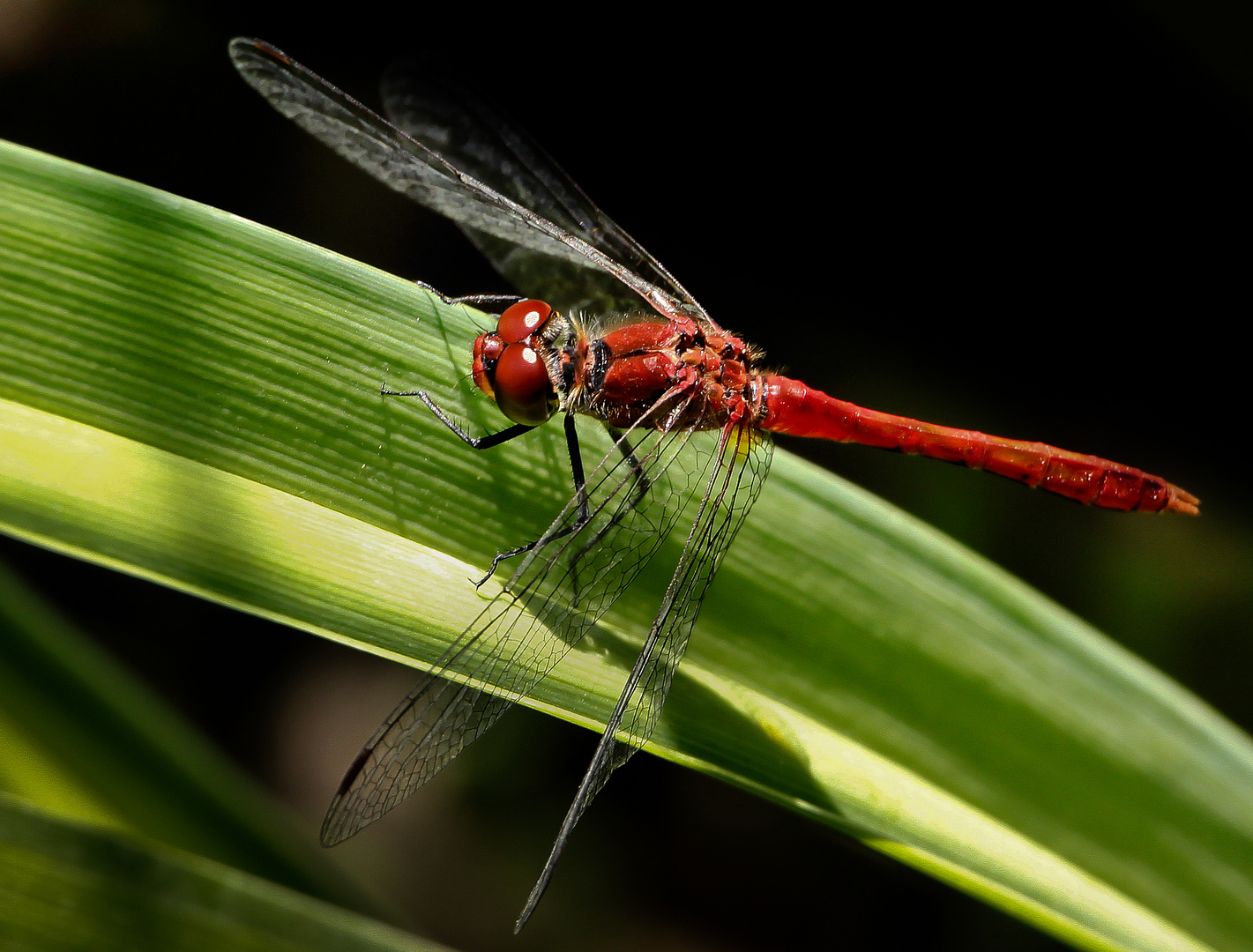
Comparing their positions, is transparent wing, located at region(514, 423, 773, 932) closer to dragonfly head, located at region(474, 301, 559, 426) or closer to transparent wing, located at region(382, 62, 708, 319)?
dragonfly head, located at region(474, 301, 559, 426)

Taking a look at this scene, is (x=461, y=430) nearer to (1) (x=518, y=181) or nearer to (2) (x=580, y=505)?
(2) (x=580, y=505)

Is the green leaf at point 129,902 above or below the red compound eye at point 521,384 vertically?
below

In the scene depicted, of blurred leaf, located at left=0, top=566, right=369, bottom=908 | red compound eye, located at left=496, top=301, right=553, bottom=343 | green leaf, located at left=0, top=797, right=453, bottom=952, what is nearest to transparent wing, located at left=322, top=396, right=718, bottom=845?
green leaf, located at left=0, top=797, right=453, bottom=952

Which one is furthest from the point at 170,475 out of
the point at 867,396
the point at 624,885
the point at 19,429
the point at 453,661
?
the point at 867,396

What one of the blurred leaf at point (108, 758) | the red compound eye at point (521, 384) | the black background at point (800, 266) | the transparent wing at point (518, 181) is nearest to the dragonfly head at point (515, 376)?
the red compound eye at point (521, 384)

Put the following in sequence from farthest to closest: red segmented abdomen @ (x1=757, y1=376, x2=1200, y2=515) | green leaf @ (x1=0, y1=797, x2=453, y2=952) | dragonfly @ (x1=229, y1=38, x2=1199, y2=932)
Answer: red segmented abdomen @ (x1=757, y1=376, x2=1200, y2=515) < dragonfly @ (x1=229, y1=38, x2=1199, y2=932) < green leaf @ (x1=0, y1=797, x2=453, y2=952)

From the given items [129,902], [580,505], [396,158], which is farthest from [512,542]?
[396,158]

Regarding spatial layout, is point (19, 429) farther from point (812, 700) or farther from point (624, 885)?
point (624, 885)

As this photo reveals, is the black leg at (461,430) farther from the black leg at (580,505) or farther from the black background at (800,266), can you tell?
the black background at (800,266)
